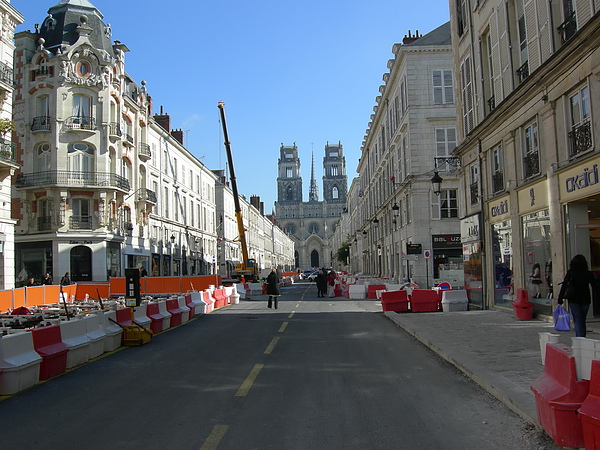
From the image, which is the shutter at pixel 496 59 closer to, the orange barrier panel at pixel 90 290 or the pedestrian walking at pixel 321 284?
the pedestrian walking at pixel 321 284

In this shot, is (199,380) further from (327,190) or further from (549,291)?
(327,190)

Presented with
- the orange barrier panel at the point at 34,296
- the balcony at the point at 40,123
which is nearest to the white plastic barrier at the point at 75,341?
the orange barrier panel at the point at 34,296

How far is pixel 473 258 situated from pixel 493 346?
33.2 ft

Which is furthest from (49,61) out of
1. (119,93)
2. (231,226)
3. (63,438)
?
(231,226)

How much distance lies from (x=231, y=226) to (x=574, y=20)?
69.2 m

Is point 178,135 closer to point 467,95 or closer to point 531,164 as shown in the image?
point 467,95

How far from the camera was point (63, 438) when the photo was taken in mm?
5336

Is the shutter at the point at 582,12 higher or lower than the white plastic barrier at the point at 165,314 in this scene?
higher

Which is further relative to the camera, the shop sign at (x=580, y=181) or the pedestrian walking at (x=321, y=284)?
the pedestrian walking at (x=321, y=284)

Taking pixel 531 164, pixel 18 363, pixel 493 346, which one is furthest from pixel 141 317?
pixel 531 164

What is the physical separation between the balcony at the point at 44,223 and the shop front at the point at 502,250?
94.9 ft

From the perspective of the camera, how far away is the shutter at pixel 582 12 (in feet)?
37.2

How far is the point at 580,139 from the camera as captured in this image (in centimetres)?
1207

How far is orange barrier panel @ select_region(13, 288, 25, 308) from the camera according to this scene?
20203 millimetres
